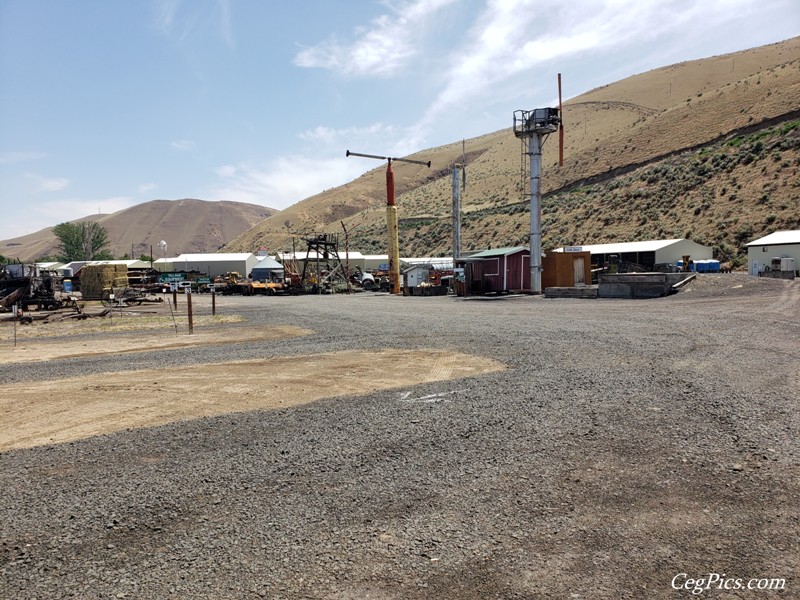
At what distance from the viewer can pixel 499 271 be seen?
40062mm

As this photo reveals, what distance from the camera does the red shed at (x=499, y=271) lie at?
1558 inches

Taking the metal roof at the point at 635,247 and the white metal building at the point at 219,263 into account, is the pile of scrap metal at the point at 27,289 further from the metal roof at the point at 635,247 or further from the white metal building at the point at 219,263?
the white metal building at the point at 219,263

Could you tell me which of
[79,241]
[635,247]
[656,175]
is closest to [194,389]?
[635,247]

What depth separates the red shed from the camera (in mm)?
39562

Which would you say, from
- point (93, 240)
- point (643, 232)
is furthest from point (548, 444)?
point (93, 240)

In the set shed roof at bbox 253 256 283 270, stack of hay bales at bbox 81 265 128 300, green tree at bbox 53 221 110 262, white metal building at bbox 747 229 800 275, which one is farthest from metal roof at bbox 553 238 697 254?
green tree at bbox 53 221 110 262

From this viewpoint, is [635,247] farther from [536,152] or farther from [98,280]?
[98,280]

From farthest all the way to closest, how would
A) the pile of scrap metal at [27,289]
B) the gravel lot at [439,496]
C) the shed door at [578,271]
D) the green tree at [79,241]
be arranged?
the green tree at [79,241], the shed door at [578,271], the pile of scrap metal at [27,289], the gravel lot at [439,496]

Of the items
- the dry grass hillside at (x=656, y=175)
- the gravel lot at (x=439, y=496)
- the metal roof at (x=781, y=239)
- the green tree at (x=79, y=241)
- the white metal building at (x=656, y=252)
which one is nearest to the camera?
the gravel lot at (x=439, y=496)

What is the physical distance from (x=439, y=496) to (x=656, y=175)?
73912 millimetres

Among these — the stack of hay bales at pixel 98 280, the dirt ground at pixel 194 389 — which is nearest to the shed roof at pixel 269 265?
the stack of hay bales at pixel 98 280

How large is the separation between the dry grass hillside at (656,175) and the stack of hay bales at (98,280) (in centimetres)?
3829

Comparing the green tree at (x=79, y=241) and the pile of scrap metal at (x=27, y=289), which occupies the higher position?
the green tree at (x=79, y=241)

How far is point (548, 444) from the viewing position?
629 cm
